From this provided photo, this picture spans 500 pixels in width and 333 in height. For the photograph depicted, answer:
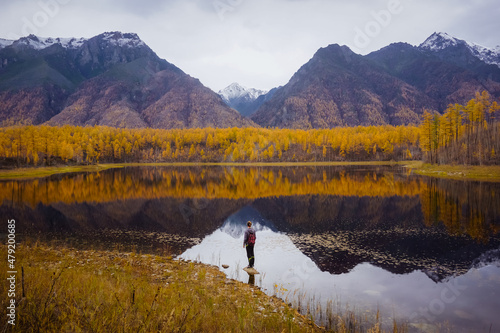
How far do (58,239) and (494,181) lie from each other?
7520cm

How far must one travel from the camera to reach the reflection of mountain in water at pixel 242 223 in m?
28.7

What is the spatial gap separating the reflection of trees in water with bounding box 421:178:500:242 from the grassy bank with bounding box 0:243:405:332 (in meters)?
20.6

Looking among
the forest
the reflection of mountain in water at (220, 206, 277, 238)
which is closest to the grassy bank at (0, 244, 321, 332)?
the reflection of mountain in water at (220, 206, 277, 238)

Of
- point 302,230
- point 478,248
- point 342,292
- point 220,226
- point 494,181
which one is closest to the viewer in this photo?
point 342,292

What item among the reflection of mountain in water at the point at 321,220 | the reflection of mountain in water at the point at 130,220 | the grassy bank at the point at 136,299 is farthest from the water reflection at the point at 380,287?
the reflection of mountain in water at the point at 130,220

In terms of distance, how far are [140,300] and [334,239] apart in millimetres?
18347

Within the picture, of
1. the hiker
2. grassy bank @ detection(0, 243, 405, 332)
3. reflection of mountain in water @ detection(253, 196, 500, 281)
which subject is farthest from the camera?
reflection of mountain in water @ detection(253, 196, 500, 281)

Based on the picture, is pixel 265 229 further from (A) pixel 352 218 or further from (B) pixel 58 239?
Answer: (B) pixel 58 239

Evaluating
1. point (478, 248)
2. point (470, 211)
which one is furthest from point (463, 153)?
point (478, 248)

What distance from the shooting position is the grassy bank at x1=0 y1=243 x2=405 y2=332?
6887 mm

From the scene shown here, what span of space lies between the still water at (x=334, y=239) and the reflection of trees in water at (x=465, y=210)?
122 mm

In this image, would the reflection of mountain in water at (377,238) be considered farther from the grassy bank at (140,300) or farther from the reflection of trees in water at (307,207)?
the grassy bank at (140,300)

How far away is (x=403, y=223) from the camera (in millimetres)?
29062

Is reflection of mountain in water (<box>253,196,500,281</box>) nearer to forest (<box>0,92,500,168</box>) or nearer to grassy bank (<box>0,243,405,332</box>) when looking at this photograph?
grassy bank (<box>0,243,405,332</box>)
